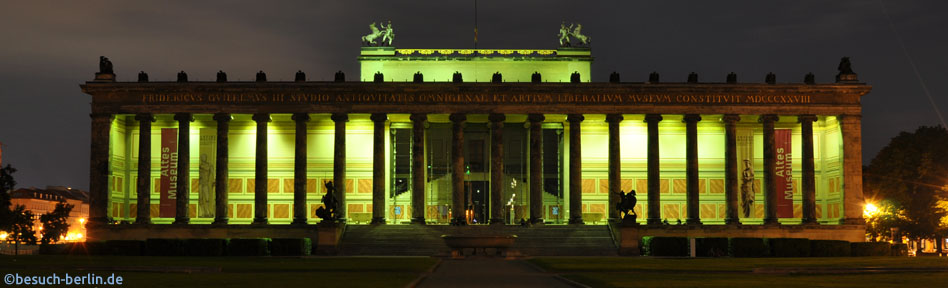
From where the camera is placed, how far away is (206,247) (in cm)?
6456

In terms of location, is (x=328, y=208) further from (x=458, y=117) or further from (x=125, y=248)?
(x=125, y=248)

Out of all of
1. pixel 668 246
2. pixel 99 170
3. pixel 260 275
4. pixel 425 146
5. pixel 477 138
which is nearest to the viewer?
pixel 260 275

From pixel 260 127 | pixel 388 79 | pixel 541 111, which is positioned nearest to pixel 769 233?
pixel 541 111

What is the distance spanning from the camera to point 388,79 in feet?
275

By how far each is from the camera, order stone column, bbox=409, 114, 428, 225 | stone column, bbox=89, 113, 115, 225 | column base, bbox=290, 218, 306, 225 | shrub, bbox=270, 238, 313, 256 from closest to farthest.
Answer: shrub, bbox=270, 238, 313, 256 < column base, bbox=290, 218, 306, 225 < stone column, bbox=89, 113, 115, 225 < stone column, bbox=409, 114, 428, 225

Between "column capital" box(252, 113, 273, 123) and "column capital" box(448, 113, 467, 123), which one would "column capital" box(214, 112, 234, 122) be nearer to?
"column capital" box(252, 113, 273, 123)

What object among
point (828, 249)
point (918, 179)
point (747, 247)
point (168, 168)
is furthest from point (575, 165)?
point (168, 168)

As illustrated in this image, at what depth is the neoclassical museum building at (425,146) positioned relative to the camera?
77.3 meters

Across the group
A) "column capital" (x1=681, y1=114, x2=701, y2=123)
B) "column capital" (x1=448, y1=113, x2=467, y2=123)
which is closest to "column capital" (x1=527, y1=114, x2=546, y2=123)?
"column capital" (x1=448, y1=113, x2=467, y2=123)

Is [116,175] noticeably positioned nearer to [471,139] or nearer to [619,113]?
[471,139]

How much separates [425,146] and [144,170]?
20.5 m

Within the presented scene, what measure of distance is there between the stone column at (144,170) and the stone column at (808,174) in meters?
46.3

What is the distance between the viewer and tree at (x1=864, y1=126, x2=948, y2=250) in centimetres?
8188

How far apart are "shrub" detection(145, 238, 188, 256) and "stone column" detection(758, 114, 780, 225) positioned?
40294 mm
